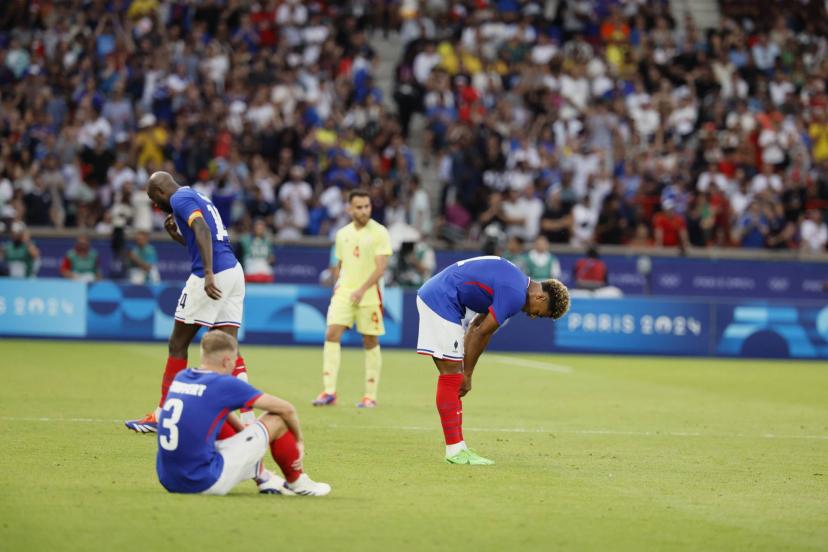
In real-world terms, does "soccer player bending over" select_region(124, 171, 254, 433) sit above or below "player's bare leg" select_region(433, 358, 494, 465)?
above

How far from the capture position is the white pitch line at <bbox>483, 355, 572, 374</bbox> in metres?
20.5

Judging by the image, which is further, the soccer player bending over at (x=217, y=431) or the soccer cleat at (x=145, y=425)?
the soccer cleat at (x=145, y=425)

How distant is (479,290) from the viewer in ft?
33.8

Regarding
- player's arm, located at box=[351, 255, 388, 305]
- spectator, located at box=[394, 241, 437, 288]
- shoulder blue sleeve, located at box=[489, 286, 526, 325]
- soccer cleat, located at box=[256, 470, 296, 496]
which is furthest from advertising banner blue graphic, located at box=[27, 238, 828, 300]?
soccer cleat, located at box=[256, 470, 296, 496]

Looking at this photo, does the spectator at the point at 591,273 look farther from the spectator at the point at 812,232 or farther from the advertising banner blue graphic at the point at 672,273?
the spectator at the point at 812,232

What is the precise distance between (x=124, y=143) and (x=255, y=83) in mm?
3258

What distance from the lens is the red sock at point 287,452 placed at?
26.8ft

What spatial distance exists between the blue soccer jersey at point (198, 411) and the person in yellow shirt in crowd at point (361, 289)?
6536 millimetres

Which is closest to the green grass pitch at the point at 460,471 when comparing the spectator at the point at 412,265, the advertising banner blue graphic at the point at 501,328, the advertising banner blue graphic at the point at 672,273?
the advertising banner blue graphic at the point at 501,328

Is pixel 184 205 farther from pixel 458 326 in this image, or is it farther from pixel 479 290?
pixel 479 290

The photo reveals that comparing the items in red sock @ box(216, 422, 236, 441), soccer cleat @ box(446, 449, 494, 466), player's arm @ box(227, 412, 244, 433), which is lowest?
soccer cleat @ box(446, 449, 494, 466)

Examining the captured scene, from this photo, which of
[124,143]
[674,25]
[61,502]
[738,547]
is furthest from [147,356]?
[674,25]

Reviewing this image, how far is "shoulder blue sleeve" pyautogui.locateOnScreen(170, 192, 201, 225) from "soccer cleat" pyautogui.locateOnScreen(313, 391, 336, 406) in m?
3.78

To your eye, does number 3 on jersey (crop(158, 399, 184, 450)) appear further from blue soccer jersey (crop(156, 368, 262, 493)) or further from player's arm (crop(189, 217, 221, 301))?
player's arm (crop(189, 217, 221, 301))
